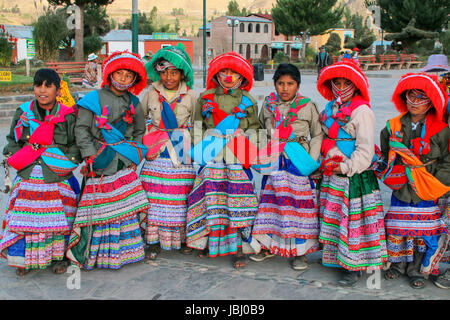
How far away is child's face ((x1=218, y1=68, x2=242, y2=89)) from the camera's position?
3.81m

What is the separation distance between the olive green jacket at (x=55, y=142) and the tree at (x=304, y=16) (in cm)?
4321

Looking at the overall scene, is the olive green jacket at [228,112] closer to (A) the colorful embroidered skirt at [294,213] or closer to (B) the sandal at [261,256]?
(A) the colorful embroidered skirt at [294,213]

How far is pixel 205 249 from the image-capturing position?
4.12 metres

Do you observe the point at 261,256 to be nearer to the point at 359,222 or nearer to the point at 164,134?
the point at 359,222

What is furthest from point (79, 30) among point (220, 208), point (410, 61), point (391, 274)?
point (391, 274)

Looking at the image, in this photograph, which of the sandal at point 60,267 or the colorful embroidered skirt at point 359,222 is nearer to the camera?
the colorful embroidered skirt at point 359,222

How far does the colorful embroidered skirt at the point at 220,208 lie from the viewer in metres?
3.80

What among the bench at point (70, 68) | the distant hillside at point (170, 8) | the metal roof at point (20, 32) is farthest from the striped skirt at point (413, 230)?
the distant hillside at point (170, 8)

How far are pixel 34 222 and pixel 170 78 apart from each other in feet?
5.00

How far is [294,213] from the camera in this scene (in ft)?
12.3

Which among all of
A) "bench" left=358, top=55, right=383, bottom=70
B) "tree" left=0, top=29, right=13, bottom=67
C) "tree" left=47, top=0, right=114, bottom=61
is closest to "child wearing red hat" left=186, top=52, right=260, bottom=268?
"tree" left=0, top=29, right=13, bottom=67

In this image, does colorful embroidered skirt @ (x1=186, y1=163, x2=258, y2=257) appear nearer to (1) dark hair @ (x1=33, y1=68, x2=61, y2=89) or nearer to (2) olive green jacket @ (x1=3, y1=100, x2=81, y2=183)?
(2) olive green jacket @ (x1=3, y1=100, x2=81, y2=183)

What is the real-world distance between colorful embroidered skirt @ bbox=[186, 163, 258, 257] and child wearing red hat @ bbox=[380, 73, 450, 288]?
3.51 feet

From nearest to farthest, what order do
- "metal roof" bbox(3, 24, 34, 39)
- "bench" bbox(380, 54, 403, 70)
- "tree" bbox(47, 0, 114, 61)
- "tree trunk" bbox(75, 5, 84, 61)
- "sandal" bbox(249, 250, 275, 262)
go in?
"sandal" bbox(249, 250, 275, 262) < "tree" bbox(47, 0, 114, 61) < "tree trunk" bbox(75, 5, 84, 61) < "bench" bbox(380, 54, 403, 70) < "metal roof" bbox(3, 24, 34, 39)
